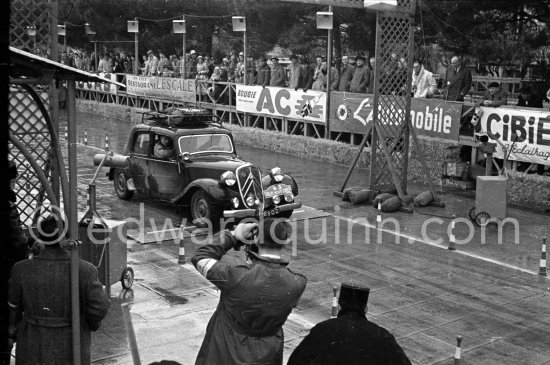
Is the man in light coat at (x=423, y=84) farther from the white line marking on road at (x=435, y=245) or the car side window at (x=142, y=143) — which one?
the car side window at (x=142, y=143)

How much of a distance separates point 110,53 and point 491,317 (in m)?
31.9

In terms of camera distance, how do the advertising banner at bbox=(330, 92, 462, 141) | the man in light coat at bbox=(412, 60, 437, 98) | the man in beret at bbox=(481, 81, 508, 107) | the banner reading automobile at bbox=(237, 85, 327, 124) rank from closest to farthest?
the man in beret at bbox=(481, 81, 508, 107) < the advertising banner at bbox=(330, 92, 462, 141) < the man in light coat at bbox=(412, 60, 437, 98) < the banner reading automobile at bbox=(237, 85, 327, 124)

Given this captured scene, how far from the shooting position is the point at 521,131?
637 inches

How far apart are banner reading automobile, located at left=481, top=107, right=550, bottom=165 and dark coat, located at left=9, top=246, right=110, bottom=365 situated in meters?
12.6

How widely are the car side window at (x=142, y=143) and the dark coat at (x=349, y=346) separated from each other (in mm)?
10861

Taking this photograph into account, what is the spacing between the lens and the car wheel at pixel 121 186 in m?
15.5

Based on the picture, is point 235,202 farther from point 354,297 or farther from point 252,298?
point 354,297

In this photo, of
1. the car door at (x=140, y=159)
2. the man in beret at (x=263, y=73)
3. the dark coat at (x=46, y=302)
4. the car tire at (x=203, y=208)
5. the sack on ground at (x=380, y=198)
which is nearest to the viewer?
the dark coat at (x=46, y=302)

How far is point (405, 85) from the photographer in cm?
1599

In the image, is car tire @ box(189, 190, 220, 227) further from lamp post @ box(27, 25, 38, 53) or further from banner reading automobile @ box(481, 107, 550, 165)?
banner reading automobile @ box(481, 107, 550, 165)

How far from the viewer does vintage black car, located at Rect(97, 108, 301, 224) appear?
12875mm

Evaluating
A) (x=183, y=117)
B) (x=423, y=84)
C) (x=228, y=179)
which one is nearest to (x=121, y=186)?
(x=183, y=117)

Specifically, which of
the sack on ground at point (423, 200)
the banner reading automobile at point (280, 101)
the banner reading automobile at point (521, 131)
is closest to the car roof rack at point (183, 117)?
the sack on ground at point (423, 200)

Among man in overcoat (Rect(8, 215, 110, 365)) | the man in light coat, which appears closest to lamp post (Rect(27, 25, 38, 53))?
man in overcoat (Rect(8, 215, 110, 365))
